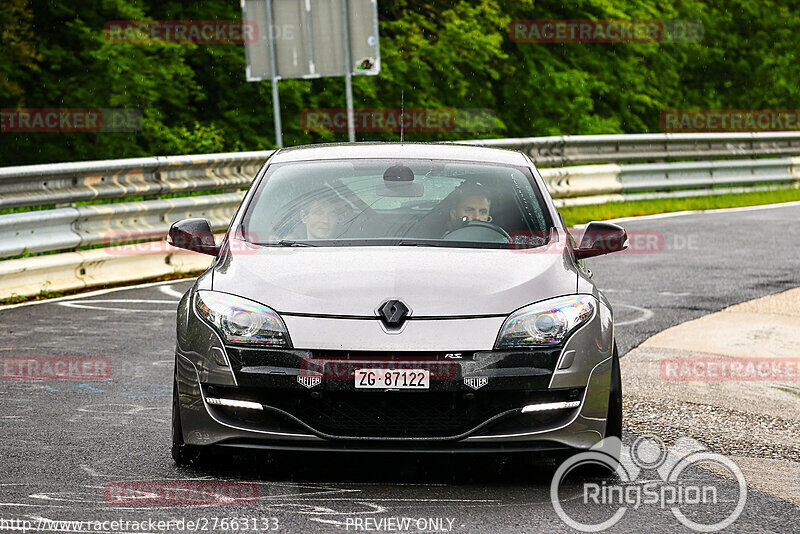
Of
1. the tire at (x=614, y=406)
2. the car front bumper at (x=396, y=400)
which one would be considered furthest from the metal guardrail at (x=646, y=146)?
the car front bumper at (x=396, y=400)

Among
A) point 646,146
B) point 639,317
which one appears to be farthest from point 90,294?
point 646,146

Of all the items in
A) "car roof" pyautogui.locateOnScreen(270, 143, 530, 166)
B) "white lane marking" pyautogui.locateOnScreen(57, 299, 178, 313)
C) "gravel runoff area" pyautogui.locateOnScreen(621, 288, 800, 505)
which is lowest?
"white lane marking" pyautogui.locateOnScreen(57, 299, 178, 313)

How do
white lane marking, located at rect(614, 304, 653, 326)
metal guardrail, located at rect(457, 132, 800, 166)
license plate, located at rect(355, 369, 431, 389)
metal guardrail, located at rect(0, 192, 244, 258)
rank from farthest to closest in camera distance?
metal guardrail, located at rect(457, 132, 800, 166), metal guardrail, located at rect(0, 192, 244, 258), white lane marking, located at rect(614, 304, 653, 326), license plate, located at rect(355, 369, 431, 389)

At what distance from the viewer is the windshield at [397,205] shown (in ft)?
21.4

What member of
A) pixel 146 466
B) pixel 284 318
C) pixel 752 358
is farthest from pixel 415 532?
pixel 752 358

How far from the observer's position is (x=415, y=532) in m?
5.07

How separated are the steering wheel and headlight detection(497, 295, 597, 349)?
682 millimetres

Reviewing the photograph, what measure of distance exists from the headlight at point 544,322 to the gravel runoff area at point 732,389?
1.01 metres

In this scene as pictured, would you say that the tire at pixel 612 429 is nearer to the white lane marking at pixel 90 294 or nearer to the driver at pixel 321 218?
the driver at pixel 321 218

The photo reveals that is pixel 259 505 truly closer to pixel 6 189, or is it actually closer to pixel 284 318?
pixel 284 318

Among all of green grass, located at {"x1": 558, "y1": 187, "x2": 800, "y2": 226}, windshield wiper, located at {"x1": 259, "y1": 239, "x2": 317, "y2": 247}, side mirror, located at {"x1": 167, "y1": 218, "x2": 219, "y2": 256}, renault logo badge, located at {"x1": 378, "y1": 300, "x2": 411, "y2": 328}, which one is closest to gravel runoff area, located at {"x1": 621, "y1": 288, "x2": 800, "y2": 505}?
renault logo badge, located at {"x1": 378, "y1": 300, "x2": 411, "y2": 328}

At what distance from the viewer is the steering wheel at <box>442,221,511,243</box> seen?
6500mm

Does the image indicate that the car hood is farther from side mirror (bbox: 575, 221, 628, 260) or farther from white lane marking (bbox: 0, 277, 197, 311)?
white lane marking (bbox: 0, 277, 197, 311)

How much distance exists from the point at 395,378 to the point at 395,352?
0.33 feet
